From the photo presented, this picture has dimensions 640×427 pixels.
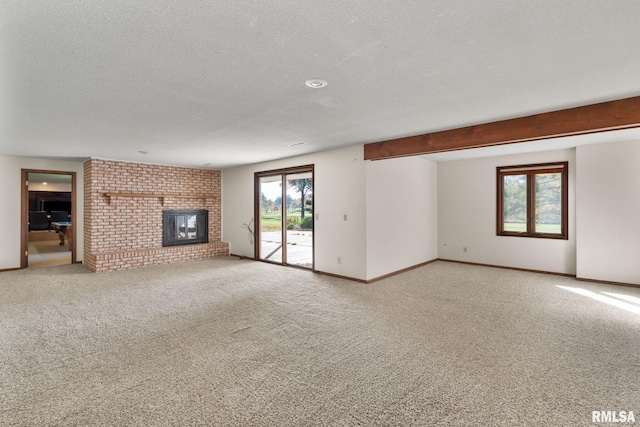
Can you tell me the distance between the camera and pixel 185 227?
7621 millimetres

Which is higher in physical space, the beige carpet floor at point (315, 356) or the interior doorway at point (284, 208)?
the interior doorway at point (284, 208)

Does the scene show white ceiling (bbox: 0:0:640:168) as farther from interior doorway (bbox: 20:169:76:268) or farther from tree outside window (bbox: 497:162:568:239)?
interior doorway (bbox: 20:169:76:268)

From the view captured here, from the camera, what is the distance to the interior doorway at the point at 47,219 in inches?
249

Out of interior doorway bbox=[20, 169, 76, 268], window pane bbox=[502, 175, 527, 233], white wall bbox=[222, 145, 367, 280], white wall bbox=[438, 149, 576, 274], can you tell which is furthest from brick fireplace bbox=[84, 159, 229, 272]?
window pane bbox=[502, 175, 527, 233]

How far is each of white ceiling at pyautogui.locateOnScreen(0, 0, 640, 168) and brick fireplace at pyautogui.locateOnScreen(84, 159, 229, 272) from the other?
2.75 metres

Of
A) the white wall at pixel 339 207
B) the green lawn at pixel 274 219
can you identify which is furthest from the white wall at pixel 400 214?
the green lawn at pixel 274 219

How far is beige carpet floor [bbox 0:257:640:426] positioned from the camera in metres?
1.98

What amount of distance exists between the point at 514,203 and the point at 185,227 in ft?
24.5

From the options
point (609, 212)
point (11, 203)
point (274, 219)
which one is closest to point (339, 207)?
point (274, 219)

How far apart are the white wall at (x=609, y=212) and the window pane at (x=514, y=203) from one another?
0.99 m

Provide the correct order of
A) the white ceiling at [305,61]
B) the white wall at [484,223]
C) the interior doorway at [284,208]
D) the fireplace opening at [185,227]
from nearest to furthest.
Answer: the white ceiling at [305,61] → the white wall at [484,223] → the interior doorway at [284,208] → the fireplace opening at [185,227]

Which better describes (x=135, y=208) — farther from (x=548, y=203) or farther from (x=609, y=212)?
(x=609, y=212)

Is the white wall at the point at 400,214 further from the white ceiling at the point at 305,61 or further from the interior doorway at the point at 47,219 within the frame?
the interior doorway at the point at 47,219

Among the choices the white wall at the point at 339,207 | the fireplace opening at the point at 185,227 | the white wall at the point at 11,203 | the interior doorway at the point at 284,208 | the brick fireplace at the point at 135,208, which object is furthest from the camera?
the fireplace opening at the point at 185,227
